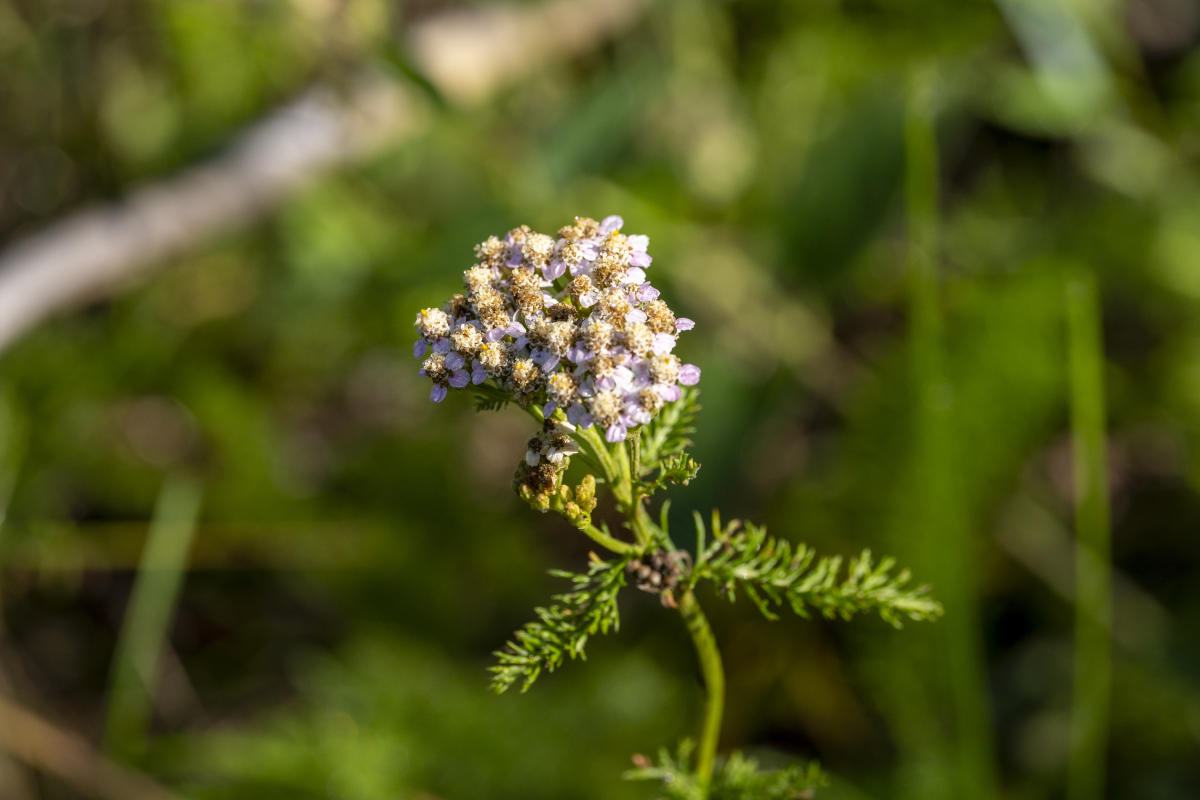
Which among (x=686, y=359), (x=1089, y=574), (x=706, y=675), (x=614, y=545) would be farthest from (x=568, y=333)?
(x=1089, y=574)

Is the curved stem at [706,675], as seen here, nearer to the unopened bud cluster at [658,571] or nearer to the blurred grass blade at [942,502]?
the unopened bud cluster at [658,571]

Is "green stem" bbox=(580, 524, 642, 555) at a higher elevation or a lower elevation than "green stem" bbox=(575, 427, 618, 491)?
lower

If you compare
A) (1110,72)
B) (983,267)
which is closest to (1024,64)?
(1110,72)

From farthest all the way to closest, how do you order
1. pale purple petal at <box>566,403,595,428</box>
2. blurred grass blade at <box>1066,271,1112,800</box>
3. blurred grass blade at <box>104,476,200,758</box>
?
blurred grass blade at <box>104,476,200,758</box> < blurred grass blade at <box>1066,271,1112,800</box> < pale purple petal at <box>566,403,595,428</box>

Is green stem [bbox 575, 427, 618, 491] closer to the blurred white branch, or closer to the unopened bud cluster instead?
the unopened bud cluster

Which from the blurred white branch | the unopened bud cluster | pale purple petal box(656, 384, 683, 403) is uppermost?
the blurred white branch

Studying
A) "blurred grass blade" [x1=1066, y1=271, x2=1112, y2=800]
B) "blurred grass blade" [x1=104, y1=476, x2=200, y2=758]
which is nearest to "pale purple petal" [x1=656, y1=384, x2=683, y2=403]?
"blurred grass blade" [x1=1066, y1=271, x2=1112, y2=800]

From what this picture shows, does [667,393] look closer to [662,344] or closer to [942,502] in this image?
[662,344]
